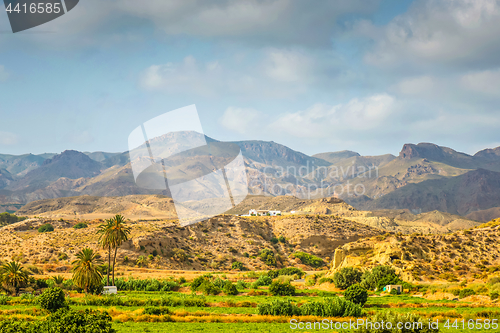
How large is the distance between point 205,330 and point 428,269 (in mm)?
37828

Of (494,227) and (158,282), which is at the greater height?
(494,227)

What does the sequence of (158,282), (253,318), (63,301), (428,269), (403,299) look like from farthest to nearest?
(428,269)
(158,282)
(403,299)
(63,301)
(253,318)

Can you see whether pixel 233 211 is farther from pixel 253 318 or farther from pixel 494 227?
pixel 253 318

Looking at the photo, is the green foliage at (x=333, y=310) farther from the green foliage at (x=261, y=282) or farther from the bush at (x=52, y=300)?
the green foliage at (x=261, y=282)

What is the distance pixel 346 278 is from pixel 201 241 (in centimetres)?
4837

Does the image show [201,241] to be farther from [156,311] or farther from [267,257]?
[156,311]

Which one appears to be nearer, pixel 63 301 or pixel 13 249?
pixel 63 301

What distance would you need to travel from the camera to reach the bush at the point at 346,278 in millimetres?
46406

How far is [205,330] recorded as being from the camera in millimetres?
23469

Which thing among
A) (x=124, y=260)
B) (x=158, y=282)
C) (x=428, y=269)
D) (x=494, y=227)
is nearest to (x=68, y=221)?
(x=124, y=260)

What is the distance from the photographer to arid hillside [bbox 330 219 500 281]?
49.0 metres

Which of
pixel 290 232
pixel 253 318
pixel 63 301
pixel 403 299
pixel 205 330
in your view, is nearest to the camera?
pixel 205 330

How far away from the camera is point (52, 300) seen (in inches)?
1150

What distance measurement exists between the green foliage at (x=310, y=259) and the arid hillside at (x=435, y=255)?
82.3 ft
